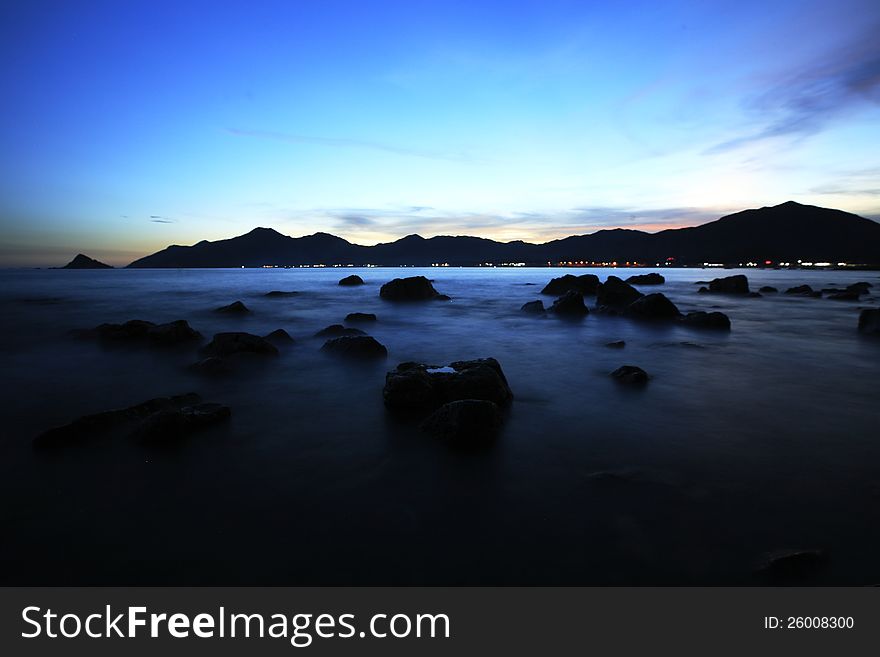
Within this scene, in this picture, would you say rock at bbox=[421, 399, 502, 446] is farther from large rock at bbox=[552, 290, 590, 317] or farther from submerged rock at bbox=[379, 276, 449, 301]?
submerged rock at bbox=[379, 276, 449, 301]

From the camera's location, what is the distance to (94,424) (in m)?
5.68

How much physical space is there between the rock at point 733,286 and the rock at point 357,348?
36717 millimetres

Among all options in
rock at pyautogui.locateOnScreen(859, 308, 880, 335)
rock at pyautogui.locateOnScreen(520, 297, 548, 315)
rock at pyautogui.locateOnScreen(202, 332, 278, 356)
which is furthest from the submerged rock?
rock at pyautogui.locateOnScreen(859, 308, 880, 335)

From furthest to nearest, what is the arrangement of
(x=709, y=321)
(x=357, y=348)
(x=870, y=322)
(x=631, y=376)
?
1. (x=709, y=321)
2. (x=870, y=322)
3. (x=357, y=348)
4. (x=631, y=376)

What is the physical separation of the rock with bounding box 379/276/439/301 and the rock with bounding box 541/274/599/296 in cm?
1113

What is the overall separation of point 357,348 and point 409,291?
20.4 m

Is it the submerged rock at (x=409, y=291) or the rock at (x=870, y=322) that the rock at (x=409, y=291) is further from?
the rock at (x=870, y=322)

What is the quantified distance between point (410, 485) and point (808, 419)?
21.5 ft

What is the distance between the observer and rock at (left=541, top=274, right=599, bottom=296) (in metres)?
34.2

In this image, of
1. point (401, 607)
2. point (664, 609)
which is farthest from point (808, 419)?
point (401, 607)

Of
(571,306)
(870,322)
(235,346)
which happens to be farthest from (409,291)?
(870,322)

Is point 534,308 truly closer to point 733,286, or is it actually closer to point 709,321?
point 709,321

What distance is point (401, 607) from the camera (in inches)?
120

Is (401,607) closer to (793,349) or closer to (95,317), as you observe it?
(793,349)
